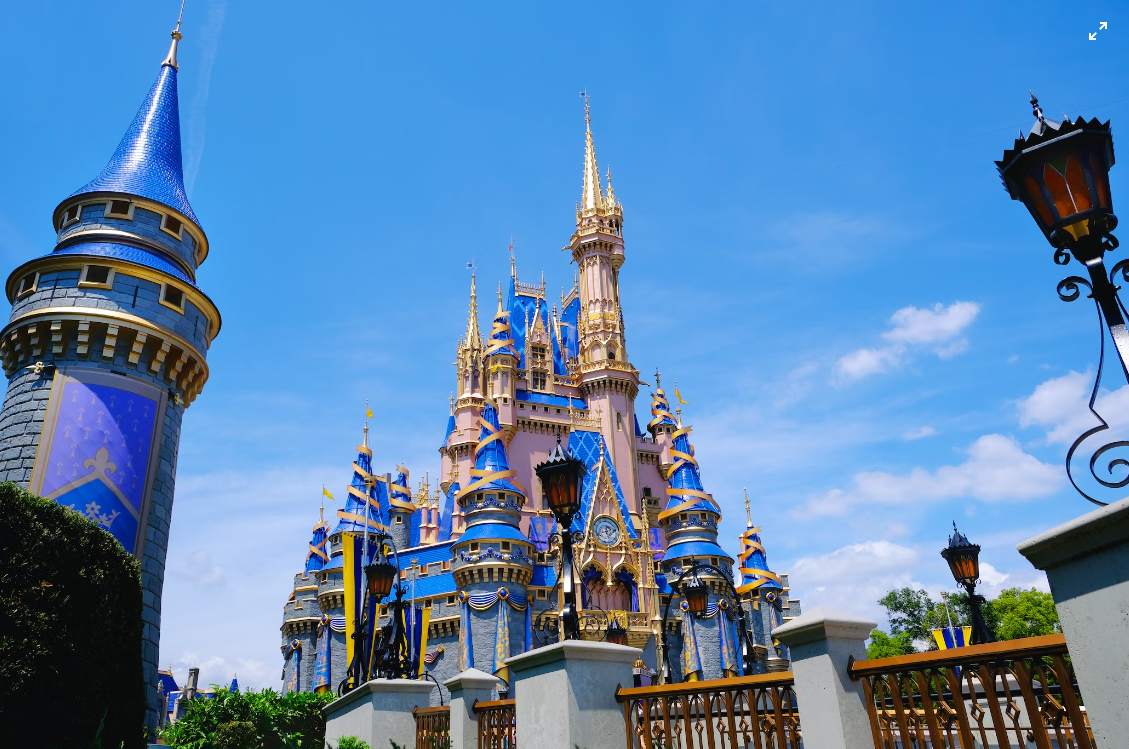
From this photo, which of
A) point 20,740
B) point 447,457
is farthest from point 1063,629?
point 447,457

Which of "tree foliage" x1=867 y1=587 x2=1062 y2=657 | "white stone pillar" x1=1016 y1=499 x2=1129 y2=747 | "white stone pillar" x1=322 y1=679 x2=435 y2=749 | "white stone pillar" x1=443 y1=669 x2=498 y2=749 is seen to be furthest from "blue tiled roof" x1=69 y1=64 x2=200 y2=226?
"tree foliage" x1=867 y1=587 x2=1062 y2=657

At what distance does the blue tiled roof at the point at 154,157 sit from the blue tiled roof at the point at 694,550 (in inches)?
1238

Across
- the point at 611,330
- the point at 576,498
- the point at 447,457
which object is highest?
the point at 611,330

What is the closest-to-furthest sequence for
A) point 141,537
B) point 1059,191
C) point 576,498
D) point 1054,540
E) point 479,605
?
1. point 1054,540
2. point 1059,191
3. point 576,498
4. point 141,537
5. point 479,605

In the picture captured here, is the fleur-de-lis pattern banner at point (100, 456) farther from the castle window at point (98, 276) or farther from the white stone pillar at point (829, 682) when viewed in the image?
the white stone pillar at point (829, 682)

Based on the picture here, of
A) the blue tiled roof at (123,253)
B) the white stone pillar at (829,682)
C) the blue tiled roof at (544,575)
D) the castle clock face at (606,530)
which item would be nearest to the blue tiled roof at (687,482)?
the castle clock face at (606,530)

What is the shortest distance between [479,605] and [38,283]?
2507 cm

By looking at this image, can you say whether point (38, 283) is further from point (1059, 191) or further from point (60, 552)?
point (1059, 191)

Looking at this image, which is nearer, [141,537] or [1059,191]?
[1059,191]

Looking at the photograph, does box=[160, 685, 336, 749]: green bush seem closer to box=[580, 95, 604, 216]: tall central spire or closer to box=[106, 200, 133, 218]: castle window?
box=[106, 200, 133, 218]: castle window

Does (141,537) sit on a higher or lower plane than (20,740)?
higher

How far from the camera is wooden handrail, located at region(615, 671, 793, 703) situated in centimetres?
623

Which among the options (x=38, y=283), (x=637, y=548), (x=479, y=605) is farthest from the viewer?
(x=637, y=548)

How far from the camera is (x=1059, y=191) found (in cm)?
562
